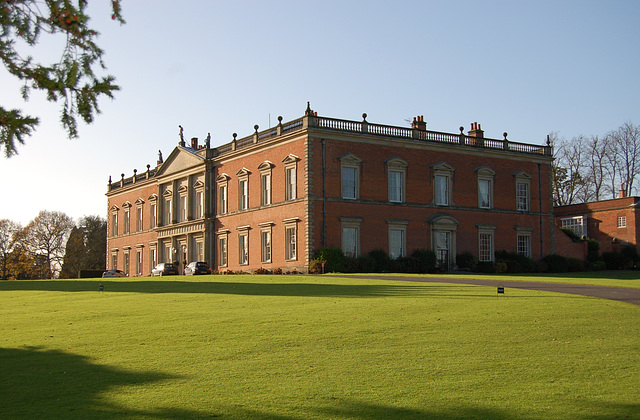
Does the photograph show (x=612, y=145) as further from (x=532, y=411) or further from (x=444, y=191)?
(x=532, y=411)

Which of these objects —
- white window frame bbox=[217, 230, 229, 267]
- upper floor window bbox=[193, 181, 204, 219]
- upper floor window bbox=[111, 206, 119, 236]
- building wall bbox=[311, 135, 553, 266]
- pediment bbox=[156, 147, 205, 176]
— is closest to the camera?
building wall bbox=[311, 135, 553, 266]

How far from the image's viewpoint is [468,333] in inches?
600

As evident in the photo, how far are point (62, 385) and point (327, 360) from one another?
4418 mm

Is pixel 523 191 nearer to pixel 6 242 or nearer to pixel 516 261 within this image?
pixel 516 261

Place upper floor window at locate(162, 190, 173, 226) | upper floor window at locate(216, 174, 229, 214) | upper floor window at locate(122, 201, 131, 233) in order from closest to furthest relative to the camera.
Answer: upper floor window at locate(216, 174, 229, 214) → upper floor window at locate(162, 190, 173, 226) → upper floor window at locate(122, 201, 131, 233)

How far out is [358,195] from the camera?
49.6 meters

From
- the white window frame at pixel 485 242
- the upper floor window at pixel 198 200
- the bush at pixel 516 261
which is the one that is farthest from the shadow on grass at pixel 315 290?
the upper floor window at pixel 198 200

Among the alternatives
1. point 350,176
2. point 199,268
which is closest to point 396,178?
point 350,176

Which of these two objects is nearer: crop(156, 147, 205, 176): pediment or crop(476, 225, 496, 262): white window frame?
crop(476, 225, 496, 262): white window frame

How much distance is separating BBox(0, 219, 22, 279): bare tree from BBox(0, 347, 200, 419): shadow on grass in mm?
80574

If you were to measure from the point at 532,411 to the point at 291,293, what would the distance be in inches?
623

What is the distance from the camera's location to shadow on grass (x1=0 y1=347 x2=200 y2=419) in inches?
401

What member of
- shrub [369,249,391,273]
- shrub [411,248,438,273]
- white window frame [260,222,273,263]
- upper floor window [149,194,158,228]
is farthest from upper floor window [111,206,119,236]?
shrub [411,248,438,273]

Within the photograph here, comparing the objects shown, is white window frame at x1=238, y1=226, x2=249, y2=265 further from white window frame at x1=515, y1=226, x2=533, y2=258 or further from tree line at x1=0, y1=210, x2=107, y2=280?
tree line at x1=0, y1=210, x2=107, y2=280
